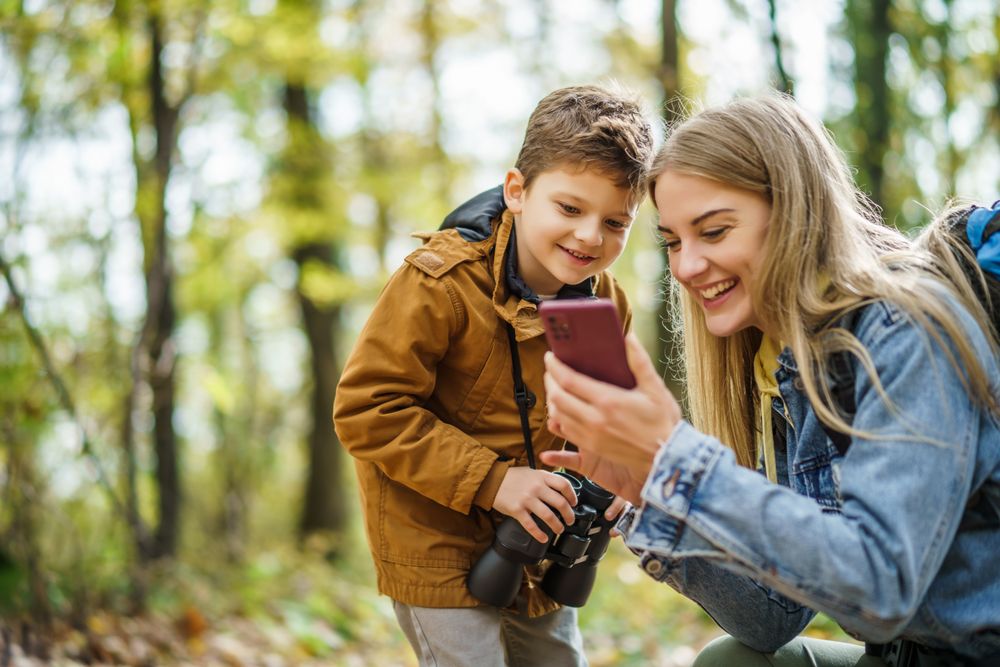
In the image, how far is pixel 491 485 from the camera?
2.21 meters

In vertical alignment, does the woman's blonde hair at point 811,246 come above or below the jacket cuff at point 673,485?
above

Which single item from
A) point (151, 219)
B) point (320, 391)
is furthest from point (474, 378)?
point (320, 391)

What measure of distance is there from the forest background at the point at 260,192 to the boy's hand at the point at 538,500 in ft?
3.80

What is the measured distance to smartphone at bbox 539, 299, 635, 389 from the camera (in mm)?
1427

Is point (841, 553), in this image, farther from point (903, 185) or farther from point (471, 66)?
point (471, 66)

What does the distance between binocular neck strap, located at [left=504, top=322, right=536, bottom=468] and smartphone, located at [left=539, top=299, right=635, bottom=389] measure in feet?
2.71

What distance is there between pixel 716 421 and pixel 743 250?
1.58ft

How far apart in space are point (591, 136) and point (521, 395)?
69 centimetres

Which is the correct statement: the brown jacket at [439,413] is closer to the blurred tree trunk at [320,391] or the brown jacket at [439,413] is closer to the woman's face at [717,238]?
the woman's face at [717,238]

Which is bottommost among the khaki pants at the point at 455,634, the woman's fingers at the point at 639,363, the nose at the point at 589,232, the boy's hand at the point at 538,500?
the khaki pants at the point at 455,634

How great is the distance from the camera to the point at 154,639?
175 inches

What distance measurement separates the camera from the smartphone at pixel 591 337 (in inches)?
56.2

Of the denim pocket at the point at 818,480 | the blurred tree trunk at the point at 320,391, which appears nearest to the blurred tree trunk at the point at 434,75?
the blurred tree trunk at the point at 320,391

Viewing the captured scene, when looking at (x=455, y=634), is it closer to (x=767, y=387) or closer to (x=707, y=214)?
(x=767, y=387)
